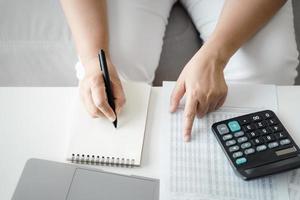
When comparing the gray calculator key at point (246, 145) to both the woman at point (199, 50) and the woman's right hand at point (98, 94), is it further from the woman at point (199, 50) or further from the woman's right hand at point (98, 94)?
the woman's right hand at point (98, 94)

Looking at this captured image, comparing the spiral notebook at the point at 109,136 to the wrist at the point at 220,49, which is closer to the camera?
the spiral notebook at the point at 109,136

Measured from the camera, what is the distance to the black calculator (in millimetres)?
484

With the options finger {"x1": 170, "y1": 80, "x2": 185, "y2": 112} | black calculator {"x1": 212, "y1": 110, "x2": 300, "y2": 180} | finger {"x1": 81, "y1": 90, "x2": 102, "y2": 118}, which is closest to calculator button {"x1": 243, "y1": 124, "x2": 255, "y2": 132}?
black calculator {"x1": 212, "y1": 110, "x2": 300, "y2": 180}

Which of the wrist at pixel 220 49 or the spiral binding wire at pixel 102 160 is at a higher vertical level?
the wrist at pixel 220 49

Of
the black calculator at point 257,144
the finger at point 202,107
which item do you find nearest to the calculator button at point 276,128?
the black calculator at point 257,144

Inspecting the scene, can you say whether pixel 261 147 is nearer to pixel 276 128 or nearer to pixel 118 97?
pixel 276 128

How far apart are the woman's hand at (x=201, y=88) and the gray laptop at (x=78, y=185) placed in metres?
0.11

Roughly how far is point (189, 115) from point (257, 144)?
12 cm

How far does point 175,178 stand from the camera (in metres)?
0.50

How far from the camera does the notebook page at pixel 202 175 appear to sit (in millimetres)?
479

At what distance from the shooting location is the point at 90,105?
56cm

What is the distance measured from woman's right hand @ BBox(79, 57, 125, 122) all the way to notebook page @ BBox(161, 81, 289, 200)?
0.10 m

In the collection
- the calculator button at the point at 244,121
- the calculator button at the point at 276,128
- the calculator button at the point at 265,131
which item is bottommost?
the calculator button at the point at 265,131

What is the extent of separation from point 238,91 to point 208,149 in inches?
5.5
